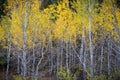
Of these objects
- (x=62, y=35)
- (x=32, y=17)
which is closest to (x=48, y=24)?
(x=62, y=35)

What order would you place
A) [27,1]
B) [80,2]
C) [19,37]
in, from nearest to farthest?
[27,1] → [80,2] → [19,37]

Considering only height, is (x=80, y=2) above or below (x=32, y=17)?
above

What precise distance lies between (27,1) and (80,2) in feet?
14.5

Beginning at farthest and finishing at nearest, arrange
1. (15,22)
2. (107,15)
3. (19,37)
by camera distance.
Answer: (19,37), (15,22), (107,15)

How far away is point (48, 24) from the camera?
2078 cm

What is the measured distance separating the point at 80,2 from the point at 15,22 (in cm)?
618

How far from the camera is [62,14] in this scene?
1792cm

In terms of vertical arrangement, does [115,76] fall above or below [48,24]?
→ below

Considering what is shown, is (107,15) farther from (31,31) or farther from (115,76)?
(31,31)

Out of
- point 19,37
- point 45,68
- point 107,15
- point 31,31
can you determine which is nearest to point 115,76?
point 107,15

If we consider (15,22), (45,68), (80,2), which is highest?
(80,2)

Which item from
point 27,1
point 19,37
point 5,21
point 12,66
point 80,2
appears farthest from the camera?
point 12,66

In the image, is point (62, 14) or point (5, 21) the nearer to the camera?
point (62, 14)

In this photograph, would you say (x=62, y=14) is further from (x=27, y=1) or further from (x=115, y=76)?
(x=115, y=76)
